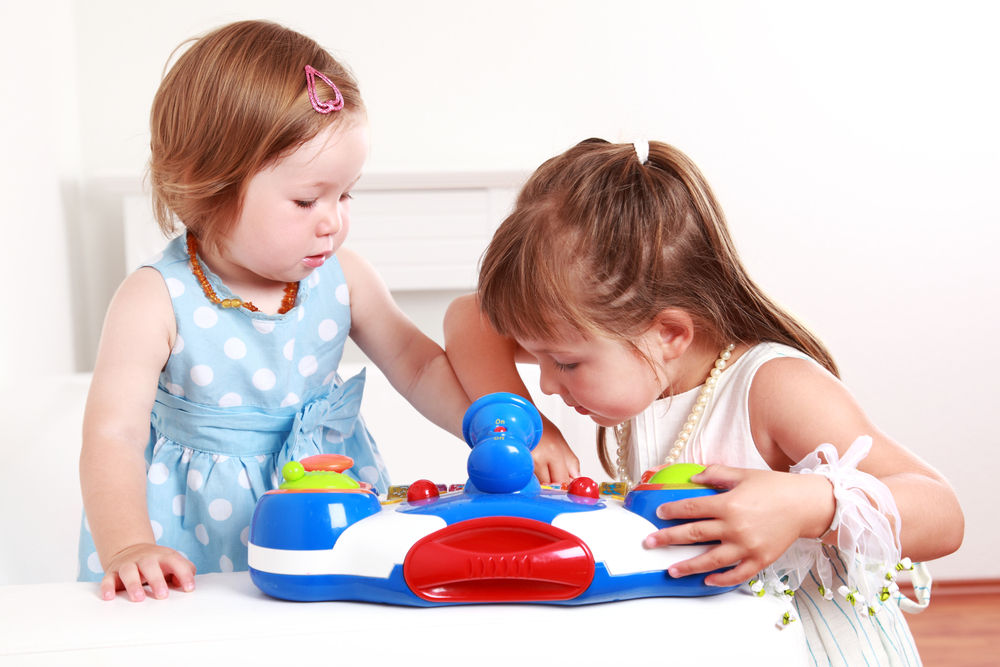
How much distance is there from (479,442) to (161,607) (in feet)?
0.79

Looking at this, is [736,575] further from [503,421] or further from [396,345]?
[396,345]

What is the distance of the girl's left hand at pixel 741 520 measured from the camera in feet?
1.71

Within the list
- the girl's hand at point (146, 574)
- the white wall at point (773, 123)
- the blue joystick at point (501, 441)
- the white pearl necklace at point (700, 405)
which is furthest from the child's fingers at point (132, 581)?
the white wall at point (773, 123)

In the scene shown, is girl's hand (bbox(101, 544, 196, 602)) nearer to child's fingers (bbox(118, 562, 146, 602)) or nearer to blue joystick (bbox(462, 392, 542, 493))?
child's fingers (bbox(118, 562, 146, 602))

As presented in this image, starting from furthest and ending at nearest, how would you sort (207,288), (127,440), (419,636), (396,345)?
(396,345), (207,288), (127,440), (419,636)

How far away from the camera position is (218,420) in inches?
33.7

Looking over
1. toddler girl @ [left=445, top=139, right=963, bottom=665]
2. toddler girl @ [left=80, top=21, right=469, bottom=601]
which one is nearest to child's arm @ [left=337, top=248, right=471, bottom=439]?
toddler girl @ [left=80, top=21, right=469, bottom=601]

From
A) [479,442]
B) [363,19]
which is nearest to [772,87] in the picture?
[363,19]

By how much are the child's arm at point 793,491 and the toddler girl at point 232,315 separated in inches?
13.9

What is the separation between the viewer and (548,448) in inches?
31.5

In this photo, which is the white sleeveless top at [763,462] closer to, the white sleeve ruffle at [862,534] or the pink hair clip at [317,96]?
the white sleeve ruffle at [862,534]

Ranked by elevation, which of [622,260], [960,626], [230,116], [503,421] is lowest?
[960,626]

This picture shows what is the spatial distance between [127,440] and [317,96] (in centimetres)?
37

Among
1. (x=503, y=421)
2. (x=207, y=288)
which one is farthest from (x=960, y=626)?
(x=207, y=288)
